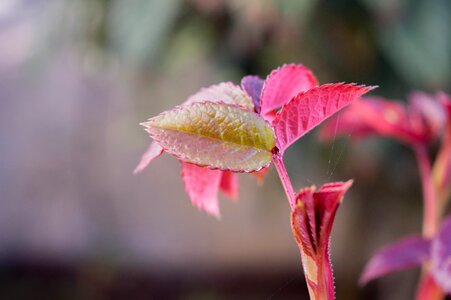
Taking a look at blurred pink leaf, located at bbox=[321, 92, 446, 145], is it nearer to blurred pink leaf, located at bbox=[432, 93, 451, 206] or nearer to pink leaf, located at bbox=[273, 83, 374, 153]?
blurred pink leaf, located at bbox=[432, 93, 451, 206]

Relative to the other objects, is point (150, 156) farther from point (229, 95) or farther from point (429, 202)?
point (429, 202)

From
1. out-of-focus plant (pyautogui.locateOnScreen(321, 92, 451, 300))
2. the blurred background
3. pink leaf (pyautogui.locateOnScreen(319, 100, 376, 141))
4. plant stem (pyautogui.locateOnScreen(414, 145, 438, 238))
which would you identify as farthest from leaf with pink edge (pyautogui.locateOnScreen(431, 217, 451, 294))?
the blurred background

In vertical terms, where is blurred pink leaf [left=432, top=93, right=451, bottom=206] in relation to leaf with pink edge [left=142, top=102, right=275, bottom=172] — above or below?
below

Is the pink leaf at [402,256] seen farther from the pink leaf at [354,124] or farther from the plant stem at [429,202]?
the pink leaf at [354,124]

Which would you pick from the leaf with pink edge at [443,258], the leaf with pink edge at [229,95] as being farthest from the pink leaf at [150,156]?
the leaf with pink edge at [443,258]

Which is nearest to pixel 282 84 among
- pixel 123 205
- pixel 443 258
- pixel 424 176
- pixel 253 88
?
pixel 253 88

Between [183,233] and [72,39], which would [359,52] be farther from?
[183,233]
